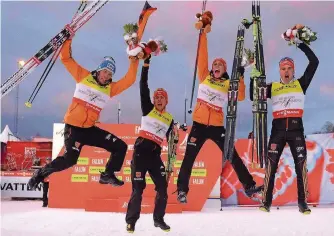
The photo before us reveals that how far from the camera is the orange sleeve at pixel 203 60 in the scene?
22.5ft

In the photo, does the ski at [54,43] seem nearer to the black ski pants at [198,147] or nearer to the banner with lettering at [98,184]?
the black ski pants at [198,147]

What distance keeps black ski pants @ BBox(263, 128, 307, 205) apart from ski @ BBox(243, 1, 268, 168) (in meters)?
0.28

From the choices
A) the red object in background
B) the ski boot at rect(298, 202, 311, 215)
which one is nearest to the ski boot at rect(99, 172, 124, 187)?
the ski boot at rect(298, 202, 311, 215)

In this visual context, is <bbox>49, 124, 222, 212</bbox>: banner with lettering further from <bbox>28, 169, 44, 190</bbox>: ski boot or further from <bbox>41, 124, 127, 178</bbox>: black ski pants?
<bbox>28, 169, 44, 190</bbox>: ski boot

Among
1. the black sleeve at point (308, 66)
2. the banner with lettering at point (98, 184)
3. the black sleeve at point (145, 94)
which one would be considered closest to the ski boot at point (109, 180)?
the black sleeve at point (145, 94)

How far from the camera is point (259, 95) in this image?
21.1 ft

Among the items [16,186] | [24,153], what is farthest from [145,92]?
[24,153]

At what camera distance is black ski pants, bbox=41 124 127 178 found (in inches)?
255

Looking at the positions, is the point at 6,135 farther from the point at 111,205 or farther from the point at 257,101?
the point at 257,101

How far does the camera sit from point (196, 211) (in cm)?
1465

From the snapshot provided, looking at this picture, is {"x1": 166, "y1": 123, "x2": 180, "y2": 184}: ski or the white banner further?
the white banner

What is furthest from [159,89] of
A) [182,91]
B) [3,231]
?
[3,231]

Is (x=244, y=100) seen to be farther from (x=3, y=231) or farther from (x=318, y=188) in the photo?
(x=318, y=188)

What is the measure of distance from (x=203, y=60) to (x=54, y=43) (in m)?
2.30
